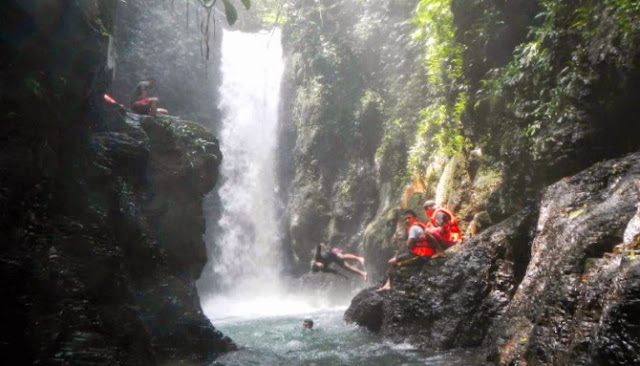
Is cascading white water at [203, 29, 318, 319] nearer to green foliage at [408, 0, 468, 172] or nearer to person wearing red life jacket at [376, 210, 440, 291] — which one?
green foliage at [408, 0, 468, 172]

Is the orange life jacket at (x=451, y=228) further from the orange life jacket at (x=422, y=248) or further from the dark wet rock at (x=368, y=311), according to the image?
the dark wet rock at (x=368, y=311)

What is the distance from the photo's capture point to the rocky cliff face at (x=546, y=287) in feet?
12.9

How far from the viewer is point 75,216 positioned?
6062 mm

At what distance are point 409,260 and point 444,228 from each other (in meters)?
0.92

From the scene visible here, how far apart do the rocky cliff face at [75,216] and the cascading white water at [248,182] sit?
10139 millimetres

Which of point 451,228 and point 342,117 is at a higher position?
point 342,117

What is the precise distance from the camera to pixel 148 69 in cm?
2242

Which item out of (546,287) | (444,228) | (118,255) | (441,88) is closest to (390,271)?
(444,228)

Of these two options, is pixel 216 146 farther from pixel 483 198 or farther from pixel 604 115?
pixel 604 115

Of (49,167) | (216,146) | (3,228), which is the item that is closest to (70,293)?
(3,228)

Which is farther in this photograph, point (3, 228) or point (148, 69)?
point (148, 69)

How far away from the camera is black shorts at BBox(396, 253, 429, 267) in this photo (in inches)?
351

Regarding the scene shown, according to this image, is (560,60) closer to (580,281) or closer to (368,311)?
(580,281)

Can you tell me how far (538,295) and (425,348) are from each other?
2.67m
